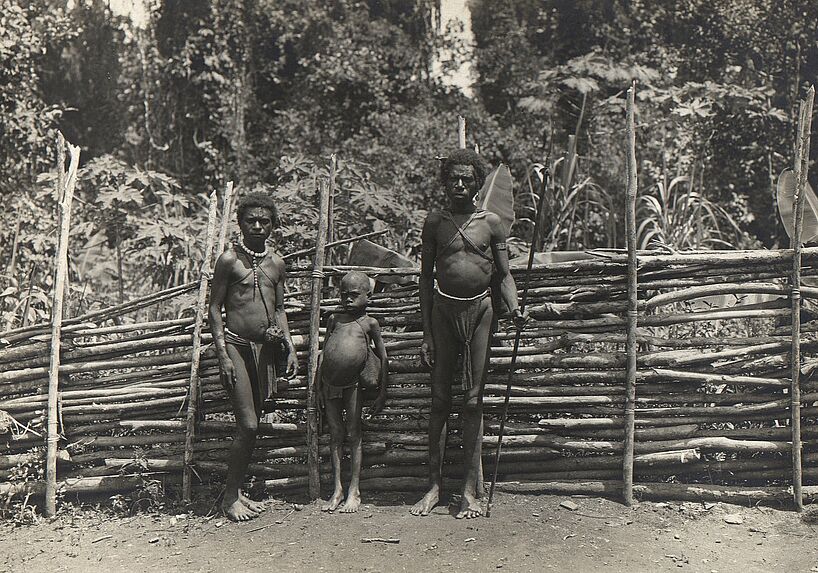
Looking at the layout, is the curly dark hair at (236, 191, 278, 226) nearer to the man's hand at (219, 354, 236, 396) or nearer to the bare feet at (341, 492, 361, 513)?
the man's hand at (219, 354, 236, 396)

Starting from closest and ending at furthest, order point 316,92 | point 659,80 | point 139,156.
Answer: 1. point 659,80
2. point 316,92
3. point 139,156

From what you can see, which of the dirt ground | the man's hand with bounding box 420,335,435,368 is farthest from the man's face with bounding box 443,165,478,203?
the dirt ground

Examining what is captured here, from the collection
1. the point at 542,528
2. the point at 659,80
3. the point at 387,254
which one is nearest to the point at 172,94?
the point at 659,80

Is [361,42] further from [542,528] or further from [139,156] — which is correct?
[542,528]

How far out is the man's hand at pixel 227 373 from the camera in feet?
13.4

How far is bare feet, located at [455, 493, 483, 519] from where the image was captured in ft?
12.9

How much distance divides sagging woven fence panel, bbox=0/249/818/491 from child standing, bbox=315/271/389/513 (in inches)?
7.2

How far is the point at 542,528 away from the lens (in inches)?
151

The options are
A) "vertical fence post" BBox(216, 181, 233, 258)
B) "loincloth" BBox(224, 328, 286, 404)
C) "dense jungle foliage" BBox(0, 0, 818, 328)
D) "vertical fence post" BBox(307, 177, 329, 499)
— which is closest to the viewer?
"loincloth" BBox(224, 328, 286, 404)

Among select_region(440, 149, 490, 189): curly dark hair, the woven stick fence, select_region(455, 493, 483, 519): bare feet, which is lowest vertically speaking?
select_region(455, 493, 483, 519): bare feet

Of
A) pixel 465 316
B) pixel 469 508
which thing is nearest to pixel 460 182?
pixel 465 316

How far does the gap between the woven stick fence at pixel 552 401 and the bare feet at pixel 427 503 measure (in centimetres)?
26

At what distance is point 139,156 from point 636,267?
1233 cm

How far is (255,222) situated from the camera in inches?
162
